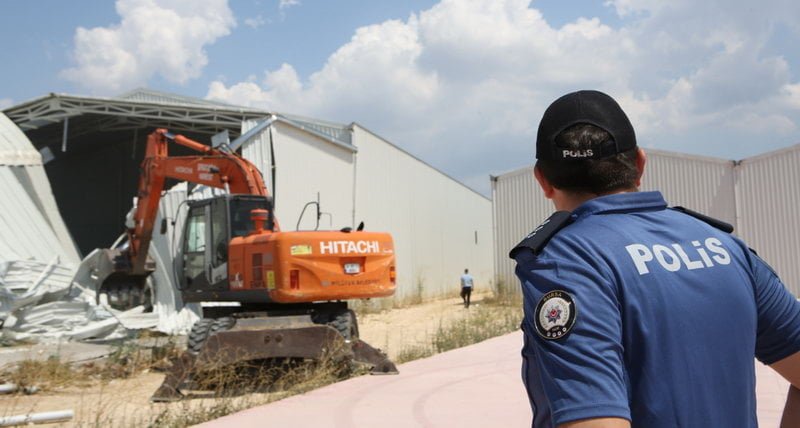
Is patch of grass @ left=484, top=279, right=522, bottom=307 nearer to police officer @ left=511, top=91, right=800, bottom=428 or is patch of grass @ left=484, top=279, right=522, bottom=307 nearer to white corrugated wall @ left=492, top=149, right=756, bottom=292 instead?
white corrugated wall @ left=492, top=149, right=756, bottom=292

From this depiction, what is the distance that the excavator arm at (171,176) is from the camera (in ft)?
41.7

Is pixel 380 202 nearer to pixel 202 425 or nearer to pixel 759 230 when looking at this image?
pixel 759 230

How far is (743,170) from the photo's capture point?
19.6 metres

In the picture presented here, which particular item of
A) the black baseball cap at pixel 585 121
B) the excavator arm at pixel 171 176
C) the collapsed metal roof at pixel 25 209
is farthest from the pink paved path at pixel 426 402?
the collapsed metal roof at pixel 25 209

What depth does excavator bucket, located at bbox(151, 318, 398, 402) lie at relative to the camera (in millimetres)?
8836

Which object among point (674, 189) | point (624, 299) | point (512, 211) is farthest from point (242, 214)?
point (512, 211)

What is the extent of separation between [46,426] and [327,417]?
3.69 metres

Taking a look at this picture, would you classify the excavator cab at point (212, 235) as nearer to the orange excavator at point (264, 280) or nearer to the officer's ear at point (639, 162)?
the orange excavator at point (264, 280)

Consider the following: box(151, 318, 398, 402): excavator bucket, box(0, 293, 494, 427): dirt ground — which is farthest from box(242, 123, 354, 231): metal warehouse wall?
box(151, 318, 398, 402): excavator bucket

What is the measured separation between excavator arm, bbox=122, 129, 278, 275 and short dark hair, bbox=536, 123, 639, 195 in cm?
1043

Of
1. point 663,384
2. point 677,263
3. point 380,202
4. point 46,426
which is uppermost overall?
point 380,202

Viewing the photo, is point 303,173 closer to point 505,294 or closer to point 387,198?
point 387,198

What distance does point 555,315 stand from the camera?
144 centimetres

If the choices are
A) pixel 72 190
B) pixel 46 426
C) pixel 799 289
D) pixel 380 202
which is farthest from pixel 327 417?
pixel 72 190
